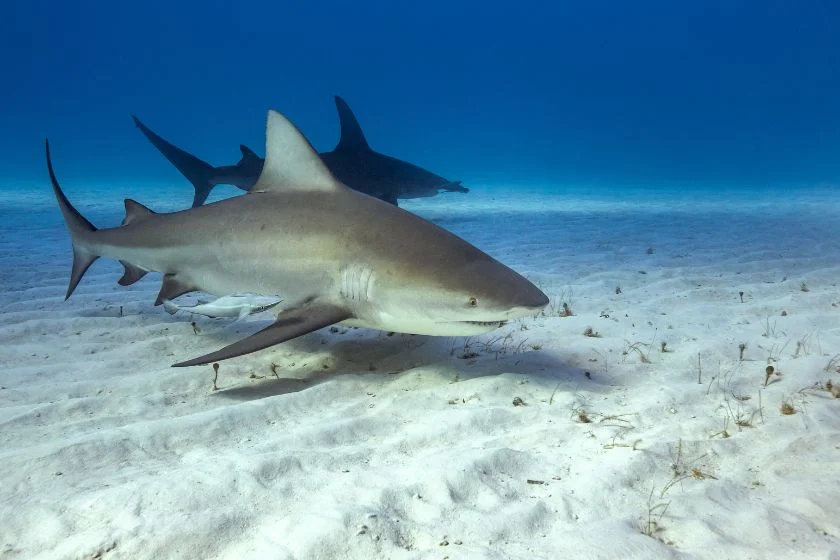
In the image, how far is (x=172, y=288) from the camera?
4.54 metres

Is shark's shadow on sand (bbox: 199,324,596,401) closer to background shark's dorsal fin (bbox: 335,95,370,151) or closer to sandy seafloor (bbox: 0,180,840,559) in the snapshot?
sandy seafloor (bbox: 0,180,840,559)

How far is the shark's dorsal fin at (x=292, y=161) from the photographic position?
3814 mm

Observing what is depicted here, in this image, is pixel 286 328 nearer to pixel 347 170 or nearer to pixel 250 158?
pixel 250 158

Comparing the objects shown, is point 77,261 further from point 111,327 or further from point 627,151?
point 627,151

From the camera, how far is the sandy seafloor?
188 centimetres

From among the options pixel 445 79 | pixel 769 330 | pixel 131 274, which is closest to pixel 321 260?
pixel 131 274

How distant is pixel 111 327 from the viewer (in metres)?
4.81

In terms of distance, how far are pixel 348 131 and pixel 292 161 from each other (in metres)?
7.80

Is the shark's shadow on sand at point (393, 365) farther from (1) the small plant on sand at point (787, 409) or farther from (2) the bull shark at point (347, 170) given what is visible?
(2) the bull shark at point (347, 170)

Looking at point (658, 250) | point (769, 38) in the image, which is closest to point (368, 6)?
point (769, 38)

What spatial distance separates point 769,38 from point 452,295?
174497 mm

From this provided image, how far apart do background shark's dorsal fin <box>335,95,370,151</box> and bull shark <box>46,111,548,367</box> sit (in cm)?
720

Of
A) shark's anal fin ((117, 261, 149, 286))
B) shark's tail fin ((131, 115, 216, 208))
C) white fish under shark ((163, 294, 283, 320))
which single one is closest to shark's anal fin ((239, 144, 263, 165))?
shark's tail fin ((131, 115, 216, 208))

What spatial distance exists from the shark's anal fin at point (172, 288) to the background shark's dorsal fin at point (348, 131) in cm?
732
